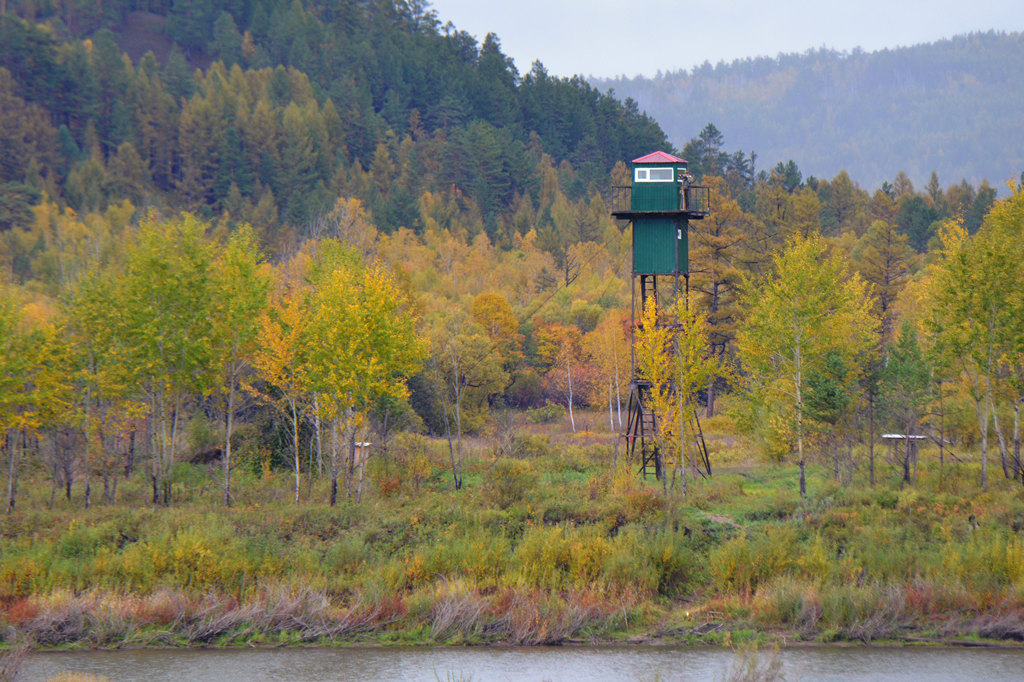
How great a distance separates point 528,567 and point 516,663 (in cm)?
374

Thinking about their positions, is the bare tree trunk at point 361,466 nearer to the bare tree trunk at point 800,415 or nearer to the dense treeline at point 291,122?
the bare tree trunk at point 800,415

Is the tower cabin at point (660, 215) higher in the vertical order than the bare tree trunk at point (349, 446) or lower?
higher

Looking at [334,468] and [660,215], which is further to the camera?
[660,215]

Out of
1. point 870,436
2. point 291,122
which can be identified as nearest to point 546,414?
point 870,436

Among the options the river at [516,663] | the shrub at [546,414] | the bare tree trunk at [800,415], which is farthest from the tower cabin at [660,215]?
the shrub at [546,414]

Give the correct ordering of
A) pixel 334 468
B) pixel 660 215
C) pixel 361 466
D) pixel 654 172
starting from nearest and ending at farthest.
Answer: pixel 334 468
pixel 361 466
pixel 660 215
pixel 654 172

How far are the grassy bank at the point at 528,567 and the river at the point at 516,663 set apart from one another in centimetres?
50

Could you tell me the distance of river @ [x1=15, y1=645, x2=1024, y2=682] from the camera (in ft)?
65.6

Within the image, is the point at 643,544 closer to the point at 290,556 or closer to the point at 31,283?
the point at 290,556

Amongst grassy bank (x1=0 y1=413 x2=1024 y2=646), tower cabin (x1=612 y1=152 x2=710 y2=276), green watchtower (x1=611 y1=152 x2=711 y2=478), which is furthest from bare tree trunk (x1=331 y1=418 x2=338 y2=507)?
tower cabin (x1=612 y1=152 x2=710 y2=276)

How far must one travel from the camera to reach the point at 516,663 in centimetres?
2102

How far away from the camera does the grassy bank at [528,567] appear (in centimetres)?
2234

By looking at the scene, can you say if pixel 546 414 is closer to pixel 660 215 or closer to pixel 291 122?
pixel 660 215

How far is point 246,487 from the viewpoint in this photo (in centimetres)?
3350
